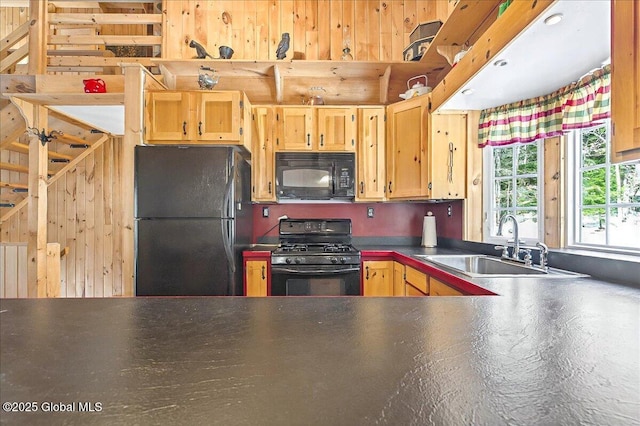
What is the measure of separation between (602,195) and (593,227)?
198 mm

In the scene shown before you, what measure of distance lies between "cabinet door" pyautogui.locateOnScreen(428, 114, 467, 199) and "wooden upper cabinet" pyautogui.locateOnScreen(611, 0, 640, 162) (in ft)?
5.61

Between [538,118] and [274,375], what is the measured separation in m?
2.45

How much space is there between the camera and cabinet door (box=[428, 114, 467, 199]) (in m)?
2.75

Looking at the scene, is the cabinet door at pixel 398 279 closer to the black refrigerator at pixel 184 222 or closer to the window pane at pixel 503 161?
the window pane at pixel 503 161

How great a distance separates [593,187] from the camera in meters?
1.97

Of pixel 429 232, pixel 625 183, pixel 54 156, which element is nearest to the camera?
pixel 625 183

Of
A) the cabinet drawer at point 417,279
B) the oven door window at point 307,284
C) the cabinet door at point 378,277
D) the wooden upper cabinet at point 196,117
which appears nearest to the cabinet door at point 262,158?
the wooden upper cabinet at point 196,117

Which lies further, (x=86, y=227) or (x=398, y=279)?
(x=86, y=227)

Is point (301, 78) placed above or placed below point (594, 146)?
above

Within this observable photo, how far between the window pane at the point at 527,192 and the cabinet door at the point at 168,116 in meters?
2.63

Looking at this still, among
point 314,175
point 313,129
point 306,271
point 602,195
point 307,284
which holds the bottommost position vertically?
point 307,284

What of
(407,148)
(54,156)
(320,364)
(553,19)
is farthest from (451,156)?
(54,156)

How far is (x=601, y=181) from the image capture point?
1919 mm

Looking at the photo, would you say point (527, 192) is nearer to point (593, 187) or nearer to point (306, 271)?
point (593, 187)
